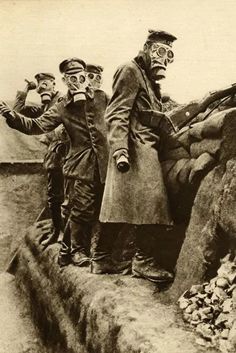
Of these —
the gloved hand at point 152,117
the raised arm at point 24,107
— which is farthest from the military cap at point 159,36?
the raised arm at point 24,107

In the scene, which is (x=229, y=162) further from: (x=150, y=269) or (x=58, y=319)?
(x=58, y=319)

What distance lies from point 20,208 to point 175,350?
5.04 m

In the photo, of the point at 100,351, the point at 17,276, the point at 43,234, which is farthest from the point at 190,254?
the point at 17,276

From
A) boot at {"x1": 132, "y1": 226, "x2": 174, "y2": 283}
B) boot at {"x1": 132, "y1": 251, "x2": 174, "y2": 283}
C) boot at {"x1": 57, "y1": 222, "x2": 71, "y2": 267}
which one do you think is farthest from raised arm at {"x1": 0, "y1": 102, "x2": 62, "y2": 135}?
boot at {"x1": 132, "y1": 251, "x2": 174, "y2": 283}

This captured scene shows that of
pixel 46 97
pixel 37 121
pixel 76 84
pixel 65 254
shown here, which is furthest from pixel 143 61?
pixel 46 97

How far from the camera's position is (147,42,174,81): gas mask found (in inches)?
133

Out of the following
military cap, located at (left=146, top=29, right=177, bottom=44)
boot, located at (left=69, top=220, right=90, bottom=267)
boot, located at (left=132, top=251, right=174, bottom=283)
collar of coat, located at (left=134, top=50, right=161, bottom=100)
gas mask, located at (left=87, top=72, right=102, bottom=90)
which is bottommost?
boot, located at (left=69, top=220, right=90, bottom=267)

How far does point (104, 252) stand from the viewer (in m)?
3.78

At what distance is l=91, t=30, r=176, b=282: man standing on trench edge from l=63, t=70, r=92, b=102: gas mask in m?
0.73

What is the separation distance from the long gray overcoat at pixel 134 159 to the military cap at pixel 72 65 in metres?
0.83

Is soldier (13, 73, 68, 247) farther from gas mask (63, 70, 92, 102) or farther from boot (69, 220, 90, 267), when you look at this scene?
boot (69, 220, 90, 267)

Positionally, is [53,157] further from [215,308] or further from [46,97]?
[215,308]

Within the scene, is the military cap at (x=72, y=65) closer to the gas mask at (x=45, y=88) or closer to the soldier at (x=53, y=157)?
the soldier at (x=53, y=157)

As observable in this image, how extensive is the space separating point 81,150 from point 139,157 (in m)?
1.02
